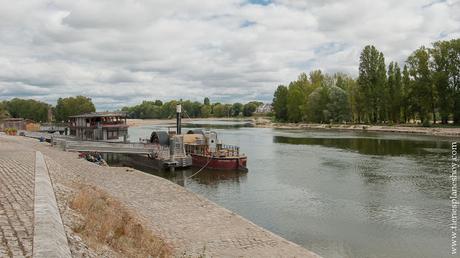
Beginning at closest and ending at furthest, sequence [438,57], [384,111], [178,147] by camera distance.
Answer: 1. [178,147]
2. [438,57]
3. [384,111]

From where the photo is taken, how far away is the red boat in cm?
4567

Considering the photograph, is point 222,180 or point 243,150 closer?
point 222,180

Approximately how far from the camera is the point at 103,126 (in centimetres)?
6284

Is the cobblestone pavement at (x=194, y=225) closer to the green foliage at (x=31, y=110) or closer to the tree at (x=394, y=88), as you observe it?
the tree at (x=394, y=88)

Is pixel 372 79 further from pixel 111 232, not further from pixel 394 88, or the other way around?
pixel 111 232

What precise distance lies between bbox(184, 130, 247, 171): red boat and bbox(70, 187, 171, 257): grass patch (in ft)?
92.6

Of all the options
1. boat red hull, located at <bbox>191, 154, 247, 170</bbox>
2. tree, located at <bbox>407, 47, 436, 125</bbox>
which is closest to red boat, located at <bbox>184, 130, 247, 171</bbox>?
boat red hull, located at <bbox>191, 154, 247, 170</bbox>

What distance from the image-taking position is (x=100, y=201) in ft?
59.9

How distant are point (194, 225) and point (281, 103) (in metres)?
144

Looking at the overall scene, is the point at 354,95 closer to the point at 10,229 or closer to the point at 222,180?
the point at 222,180

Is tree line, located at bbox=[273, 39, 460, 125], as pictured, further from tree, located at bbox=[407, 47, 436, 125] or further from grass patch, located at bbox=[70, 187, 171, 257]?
grass patch, located at bbox=[70, 187, 171, 257]

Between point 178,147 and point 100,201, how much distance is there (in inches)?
1173

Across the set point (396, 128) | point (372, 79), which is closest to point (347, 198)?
point (396, 128)

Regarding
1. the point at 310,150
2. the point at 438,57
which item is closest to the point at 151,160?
the point at 310,150
